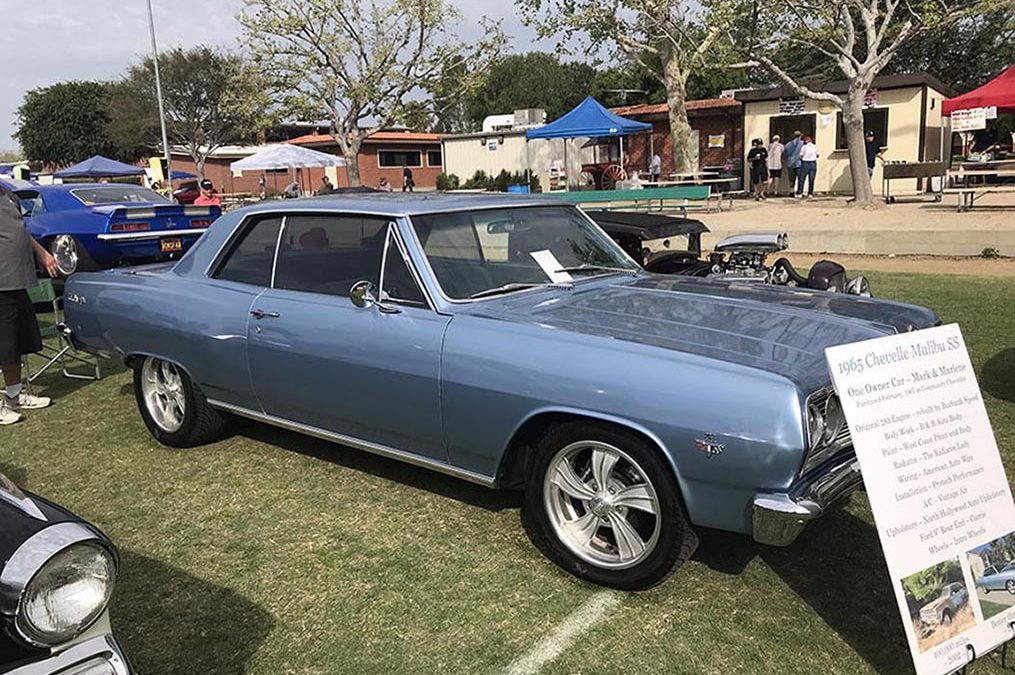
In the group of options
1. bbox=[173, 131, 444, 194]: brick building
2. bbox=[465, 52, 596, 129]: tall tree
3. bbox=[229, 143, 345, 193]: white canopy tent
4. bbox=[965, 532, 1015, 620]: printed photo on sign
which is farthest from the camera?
bbox=[465, 52, 596, 129]: tall tree

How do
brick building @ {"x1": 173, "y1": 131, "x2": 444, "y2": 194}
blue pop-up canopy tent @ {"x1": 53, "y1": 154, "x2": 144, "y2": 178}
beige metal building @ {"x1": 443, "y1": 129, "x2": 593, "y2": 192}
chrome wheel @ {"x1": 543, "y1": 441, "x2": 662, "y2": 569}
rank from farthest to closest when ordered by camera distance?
brick building @ {"x1": 173, "y1": 131, "x2": 444, "y2": 194} < beige metal building @ {"x1": 443, "y1": 129, "x2": 593, "y2": 192} < blue pop-up canopy tent @ {"x1": 53, "y1": 154, "x2": 144, "y2": 178} < chrome wheel @ {"x1": 543, "y1": 441, "x2": 662, "y2": 569}

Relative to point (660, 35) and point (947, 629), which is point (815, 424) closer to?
point (947, 629)

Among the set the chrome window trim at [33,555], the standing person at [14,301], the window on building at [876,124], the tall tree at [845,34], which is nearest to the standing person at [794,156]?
the window on building at [876,124]

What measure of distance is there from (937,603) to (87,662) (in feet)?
7.98

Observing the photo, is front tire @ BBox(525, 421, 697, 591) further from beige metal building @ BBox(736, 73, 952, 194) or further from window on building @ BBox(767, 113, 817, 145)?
window on building @ BBox(767, 113, 817, 145)

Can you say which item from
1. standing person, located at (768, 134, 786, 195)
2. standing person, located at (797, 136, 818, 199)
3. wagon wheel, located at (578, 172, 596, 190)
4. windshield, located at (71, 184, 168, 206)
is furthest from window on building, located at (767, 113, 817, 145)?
windshield, located at (71, 184, 168, 206)

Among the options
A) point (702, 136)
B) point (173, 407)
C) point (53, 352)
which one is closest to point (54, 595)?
point (173, 407)

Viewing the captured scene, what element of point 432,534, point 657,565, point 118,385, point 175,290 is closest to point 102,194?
point 118,385

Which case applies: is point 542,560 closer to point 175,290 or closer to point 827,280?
point 175,290

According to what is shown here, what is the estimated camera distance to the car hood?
3.04 m

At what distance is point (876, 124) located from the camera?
2205 centimetres

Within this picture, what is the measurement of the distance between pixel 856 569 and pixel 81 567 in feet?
9.62

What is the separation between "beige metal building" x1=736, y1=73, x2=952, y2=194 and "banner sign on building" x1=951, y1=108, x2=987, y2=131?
428 cm

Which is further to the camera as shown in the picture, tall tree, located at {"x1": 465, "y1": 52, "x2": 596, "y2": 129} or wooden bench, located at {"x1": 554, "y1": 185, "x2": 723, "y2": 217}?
tall tree, located at {"x1": 465, "y1": 52, "x2": 596, "y2": 129}
